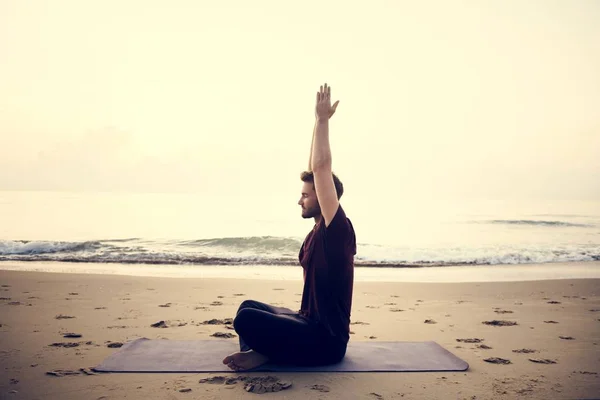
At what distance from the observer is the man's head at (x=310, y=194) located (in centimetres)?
348

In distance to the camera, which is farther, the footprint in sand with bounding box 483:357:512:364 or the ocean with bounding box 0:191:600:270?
the ocean with bounding box 0:191:600:270

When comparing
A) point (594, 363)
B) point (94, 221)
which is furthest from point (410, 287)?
point (94, 221)

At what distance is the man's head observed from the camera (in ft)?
11.4

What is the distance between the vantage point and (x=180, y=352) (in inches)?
162

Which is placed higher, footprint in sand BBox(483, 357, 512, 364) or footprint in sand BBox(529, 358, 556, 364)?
footprint in sand BBox(483, 357, 512, 364)

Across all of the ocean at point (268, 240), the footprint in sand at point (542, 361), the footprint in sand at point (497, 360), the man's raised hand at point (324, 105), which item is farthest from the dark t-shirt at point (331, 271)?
the ocean at point (268, 240)

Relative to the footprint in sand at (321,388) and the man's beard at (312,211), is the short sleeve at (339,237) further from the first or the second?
the footprint in sand at (321,388)

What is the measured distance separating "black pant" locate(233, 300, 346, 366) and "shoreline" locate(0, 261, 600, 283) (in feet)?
21.7

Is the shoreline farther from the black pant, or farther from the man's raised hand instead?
the man's raised hand

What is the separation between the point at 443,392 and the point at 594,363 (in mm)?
1707

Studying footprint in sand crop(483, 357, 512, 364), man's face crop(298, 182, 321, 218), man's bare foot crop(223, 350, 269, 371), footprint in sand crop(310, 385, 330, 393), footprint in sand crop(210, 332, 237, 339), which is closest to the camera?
footprint in sand crop(310, 385, 330, 393)

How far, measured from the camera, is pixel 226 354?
13.4ft

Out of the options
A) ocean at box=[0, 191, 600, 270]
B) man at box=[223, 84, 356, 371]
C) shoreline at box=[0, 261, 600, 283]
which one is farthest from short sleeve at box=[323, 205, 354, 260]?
ocean at box=[0, 191, 600, 270]

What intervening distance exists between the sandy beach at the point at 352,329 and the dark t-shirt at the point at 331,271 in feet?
1.54
